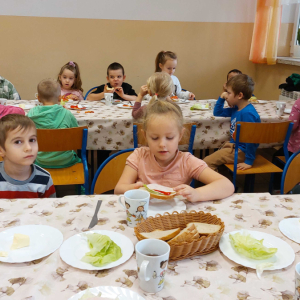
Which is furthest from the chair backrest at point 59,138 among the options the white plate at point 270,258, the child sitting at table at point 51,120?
the white plate at point 270,258

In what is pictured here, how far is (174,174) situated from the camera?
4.97 feet

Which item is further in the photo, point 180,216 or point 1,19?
point 1,19

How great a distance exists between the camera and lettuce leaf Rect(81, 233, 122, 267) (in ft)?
2.70

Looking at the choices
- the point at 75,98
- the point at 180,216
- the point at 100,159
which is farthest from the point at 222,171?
the point at 180,216

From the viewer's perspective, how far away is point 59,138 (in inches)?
79.1

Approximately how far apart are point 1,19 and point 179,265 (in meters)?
4.78

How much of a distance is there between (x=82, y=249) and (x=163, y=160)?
74cm

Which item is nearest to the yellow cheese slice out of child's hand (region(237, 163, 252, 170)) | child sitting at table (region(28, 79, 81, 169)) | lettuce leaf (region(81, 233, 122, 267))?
lettuce leaf (region(81, 233, 122, 267))

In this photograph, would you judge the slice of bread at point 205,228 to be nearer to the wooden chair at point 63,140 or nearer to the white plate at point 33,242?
the white plate at point 33,242

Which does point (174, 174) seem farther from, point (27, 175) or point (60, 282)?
point (60, 282)

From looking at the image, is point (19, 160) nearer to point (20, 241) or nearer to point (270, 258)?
point (20, 241)

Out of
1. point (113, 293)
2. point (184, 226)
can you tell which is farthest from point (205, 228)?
point (113, 293)

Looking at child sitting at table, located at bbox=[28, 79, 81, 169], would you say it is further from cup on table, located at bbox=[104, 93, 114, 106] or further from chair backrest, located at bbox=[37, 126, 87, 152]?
cup on table, located at bbox=[104, 93, 114, 106]

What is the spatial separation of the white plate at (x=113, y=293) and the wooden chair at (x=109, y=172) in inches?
34.4
